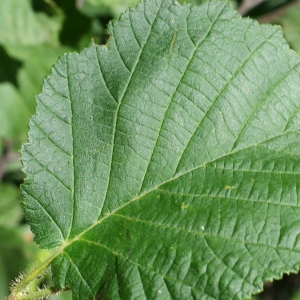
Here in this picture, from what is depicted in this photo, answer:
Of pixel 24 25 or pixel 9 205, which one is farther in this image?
pixel 9 205

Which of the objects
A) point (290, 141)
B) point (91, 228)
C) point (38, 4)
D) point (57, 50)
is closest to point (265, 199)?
point (290, 141)

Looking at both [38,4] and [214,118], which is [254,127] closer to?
[214,118]

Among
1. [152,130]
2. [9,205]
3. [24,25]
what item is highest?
[24,25]

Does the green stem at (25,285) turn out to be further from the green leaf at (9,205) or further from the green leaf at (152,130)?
the green leaf at (9,205)

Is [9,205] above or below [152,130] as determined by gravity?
below

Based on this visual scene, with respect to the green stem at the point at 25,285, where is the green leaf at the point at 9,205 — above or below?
above

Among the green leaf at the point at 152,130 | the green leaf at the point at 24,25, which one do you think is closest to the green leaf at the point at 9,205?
the green leaf at the point at 24,25

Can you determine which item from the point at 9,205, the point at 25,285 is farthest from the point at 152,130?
the point at 9,205

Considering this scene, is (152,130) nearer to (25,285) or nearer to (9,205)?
(25,285)
